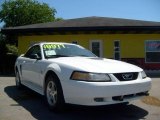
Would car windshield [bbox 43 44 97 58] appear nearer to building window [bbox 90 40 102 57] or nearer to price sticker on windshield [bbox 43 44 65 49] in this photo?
price sticker on windshield [bbox 43 44 65 49]

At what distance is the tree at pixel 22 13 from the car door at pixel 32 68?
137 ft

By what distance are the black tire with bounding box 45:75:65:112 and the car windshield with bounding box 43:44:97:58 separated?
34.1 inches

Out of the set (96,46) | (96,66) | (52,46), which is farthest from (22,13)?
(96,66)

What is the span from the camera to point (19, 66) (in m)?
8.42

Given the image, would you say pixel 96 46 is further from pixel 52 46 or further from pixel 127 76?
pixel 127 76

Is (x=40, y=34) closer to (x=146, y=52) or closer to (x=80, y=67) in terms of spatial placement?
(x=146, y=52)

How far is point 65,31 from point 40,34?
6.02 feet

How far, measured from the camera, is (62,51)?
7.00 m

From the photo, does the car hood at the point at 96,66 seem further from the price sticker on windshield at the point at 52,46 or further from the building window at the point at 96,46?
the building window at the point at 96,46

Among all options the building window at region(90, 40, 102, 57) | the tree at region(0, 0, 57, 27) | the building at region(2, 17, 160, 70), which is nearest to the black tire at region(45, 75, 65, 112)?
the building at region(2, 17, 160, 70)

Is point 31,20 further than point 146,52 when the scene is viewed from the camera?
Yes

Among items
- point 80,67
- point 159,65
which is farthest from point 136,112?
point 159,65

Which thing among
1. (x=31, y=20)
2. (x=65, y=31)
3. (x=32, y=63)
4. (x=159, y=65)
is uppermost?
(x=31, y=20)

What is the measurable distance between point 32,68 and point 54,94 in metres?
1.50
